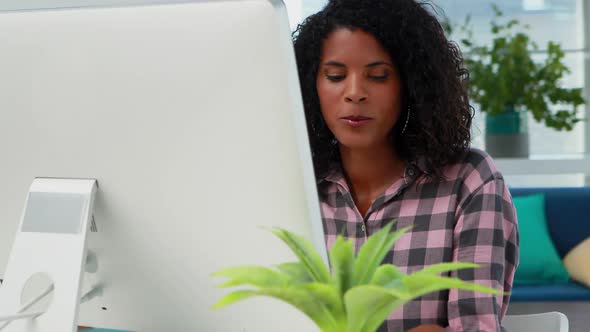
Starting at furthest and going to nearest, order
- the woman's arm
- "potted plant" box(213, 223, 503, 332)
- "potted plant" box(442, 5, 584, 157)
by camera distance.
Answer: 1. "potted plant" box(442, 5, 584, 157)
2. the woman's arm
3. "potted plant" box(213, 223, 503, 332)

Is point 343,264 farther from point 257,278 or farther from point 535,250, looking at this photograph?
point 535,250

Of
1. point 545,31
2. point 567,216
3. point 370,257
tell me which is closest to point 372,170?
point 370,257

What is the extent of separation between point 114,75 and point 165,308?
32cm

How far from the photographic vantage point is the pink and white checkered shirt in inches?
62.9

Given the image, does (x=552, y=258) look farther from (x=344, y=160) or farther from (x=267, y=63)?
(x=267, y=63)

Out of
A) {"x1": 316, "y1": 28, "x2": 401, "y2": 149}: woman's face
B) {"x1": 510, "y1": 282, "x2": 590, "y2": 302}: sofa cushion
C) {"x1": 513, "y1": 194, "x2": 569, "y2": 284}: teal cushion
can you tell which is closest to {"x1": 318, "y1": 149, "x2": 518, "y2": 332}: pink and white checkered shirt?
{"x1": 316, "y1": 28, "x2": 401, "y2": 149}: woman's face

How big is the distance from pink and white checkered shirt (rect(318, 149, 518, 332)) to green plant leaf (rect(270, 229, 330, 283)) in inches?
31.9

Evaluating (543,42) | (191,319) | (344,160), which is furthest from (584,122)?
(191,319)

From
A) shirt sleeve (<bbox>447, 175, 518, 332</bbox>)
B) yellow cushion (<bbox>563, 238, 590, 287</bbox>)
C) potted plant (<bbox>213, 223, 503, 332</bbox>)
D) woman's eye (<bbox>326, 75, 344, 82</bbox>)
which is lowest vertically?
yellow cushion (<bbox>563, 238, 590, 287</bbox>)

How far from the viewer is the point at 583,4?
A: 15.4 ft

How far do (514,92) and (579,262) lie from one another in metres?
0.91

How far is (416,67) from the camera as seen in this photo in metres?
1.73

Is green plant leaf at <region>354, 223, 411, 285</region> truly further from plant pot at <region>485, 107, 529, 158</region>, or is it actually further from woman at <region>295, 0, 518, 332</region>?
plant pot at <region>485, 107, 529, 158</region>

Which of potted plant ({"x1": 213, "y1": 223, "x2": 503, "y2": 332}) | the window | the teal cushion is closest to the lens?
potted plant ({"x1": 213, "y1": 223, "x2": 503, "y2": 332})
